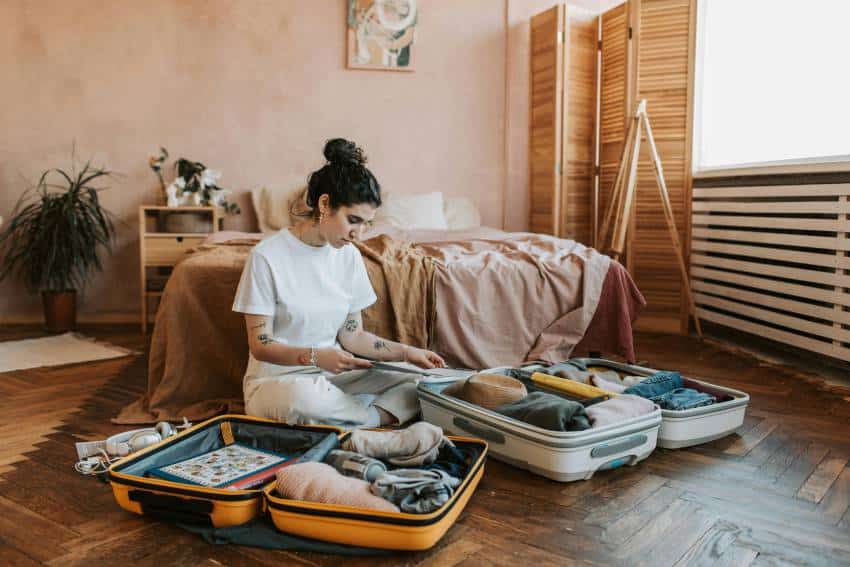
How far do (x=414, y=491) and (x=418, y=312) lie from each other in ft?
4.62

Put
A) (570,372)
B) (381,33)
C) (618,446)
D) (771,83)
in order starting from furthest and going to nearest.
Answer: (381,33), (771,83), (570,372), (618,446)

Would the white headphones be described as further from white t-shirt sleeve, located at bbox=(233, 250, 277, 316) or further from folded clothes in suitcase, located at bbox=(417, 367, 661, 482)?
folded clothes in suitcase, located at bbox=(417, 367, 661, 482)

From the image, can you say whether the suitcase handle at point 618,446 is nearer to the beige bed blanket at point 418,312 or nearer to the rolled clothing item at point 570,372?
the rolled clothing item at point 570,372

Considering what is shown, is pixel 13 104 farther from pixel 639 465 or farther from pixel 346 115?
pixel 639 465

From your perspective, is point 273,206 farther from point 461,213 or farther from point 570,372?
point 570,372

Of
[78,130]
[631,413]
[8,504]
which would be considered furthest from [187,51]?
[631,413]

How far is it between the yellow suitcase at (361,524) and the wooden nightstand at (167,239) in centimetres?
309

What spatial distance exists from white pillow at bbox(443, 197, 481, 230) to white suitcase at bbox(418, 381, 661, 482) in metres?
2.77

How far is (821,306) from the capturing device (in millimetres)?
3404

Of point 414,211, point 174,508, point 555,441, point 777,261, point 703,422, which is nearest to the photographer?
point 174,508

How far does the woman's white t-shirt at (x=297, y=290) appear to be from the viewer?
2160 millimetres

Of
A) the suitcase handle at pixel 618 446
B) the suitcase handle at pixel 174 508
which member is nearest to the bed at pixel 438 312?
the suitcase handle at pixel 174 508

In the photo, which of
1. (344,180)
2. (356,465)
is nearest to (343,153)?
(344,180)

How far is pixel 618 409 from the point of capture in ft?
7.08
